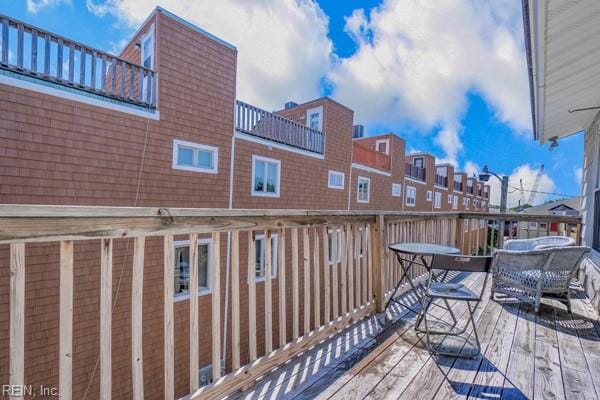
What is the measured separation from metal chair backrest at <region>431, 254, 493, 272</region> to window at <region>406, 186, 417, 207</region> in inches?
601

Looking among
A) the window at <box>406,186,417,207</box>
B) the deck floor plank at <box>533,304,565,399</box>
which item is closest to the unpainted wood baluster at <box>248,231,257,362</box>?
the deck floor plank at <box>533,304,565,399</box>

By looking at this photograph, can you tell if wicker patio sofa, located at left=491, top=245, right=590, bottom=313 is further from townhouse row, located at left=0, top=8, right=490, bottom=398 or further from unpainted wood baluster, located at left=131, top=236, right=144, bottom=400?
unpainted wood baluster, located at left=131, top=236, right=144, bottom=400

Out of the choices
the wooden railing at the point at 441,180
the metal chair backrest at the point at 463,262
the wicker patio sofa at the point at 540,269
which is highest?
the wooden railing at the point at 441,180

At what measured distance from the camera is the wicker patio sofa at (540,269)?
2.78 m

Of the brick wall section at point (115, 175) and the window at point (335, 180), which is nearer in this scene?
the brick wall section at point (115, 175)

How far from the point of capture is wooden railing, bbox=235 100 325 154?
7.53 m

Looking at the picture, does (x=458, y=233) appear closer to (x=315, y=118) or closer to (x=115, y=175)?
(x=115, y=175)

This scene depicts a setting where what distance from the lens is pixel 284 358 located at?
68.9 inches

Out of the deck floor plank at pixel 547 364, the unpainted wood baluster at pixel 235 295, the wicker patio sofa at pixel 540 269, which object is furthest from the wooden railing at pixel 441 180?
the unpainted wood baluster at pixel 235 295

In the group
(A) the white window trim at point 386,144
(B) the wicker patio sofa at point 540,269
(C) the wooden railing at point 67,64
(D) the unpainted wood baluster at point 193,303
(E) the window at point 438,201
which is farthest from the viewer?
(E) the window at point 438,201

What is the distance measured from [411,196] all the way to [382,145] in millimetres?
3728

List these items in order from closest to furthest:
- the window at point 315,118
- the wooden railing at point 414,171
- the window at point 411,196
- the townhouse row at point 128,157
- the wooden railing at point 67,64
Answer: the wooden railing at point 67,64 < the townhouse row at point 128,157 < the window at point 315,118 < the window at point 411,196 < the wooden railing at point 414,171

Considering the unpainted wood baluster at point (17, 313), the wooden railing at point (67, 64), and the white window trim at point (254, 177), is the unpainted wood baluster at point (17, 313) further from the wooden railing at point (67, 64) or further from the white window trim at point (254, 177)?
the white window trim at point (254, 177)

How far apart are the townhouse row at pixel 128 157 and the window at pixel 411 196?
979 centimetres
